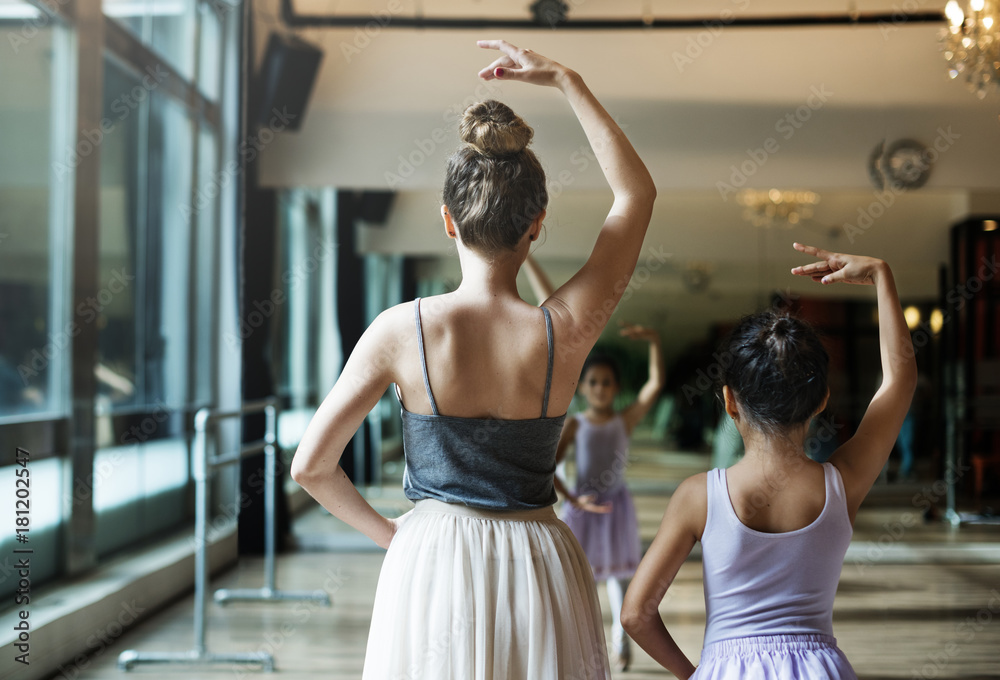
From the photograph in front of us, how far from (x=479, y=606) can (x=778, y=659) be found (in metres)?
0.39

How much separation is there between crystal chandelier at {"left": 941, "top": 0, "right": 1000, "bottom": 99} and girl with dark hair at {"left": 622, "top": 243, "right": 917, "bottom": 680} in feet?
8.19

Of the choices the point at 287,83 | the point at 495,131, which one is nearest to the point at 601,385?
the point at 495,131

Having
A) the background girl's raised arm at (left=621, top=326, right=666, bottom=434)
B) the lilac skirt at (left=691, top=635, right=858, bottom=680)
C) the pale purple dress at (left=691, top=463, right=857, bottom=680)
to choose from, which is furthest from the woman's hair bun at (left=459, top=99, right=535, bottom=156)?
the background girl's raised arm at (left=621, top=326, right=666, bottom=434)

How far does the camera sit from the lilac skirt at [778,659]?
1.04 m

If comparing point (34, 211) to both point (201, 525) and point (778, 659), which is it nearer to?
point (201, 525)

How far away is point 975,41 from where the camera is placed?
9.95 ft

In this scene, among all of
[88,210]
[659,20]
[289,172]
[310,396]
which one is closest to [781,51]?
[659,20]

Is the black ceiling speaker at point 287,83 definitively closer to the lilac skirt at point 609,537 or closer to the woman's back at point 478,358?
the lilac skirt at point 609,537

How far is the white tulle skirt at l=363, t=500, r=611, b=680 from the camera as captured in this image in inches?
40.3

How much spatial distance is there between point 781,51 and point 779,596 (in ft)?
12.3

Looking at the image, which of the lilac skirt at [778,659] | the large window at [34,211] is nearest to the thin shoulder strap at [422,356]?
the lilac skirt at [778,659]

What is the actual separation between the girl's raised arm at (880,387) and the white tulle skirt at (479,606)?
414mm

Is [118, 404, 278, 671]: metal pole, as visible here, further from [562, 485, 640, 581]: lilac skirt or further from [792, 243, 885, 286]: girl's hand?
[792, 243, 885, 286]: girl's hand

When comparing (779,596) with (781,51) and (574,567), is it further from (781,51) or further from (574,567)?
(781,51)
